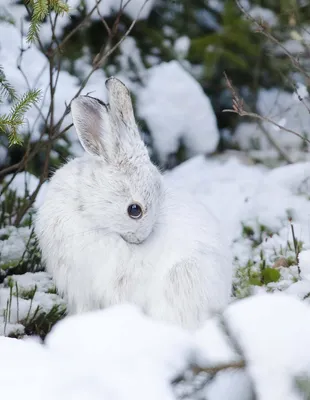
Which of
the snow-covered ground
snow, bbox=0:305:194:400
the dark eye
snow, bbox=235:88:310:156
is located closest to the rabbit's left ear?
the dark eye

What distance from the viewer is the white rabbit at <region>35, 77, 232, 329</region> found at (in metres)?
2.34

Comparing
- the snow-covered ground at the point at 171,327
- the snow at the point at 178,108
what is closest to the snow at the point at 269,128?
the snow-covered ground at the point at 171,327

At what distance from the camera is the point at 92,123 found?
2.44 m

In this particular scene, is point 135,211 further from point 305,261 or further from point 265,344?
point 265,344

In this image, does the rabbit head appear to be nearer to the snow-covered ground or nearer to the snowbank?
the snow-covered ground

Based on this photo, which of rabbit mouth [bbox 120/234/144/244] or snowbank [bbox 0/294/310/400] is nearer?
snowbank [bbox 0/294/310/400]

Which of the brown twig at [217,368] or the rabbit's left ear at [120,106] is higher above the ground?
the rabbit's left ear at [120,106]

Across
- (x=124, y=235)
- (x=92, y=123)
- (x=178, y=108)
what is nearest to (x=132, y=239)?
(x=124, y=235)

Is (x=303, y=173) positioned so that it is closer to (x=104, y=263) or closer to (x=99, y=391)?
(x=104, y=263)

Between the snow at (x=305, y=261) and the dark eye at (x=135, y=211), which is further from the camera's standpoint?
the dark eye at (x=135, y=211)

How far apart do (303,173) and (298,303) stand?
3.31 metres

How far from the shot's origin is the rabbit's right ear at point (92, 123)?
242cm

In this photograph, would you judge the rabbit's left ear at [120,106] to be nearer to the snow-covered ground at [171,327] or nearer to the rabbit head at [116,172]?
the rabbit head at [116,172]

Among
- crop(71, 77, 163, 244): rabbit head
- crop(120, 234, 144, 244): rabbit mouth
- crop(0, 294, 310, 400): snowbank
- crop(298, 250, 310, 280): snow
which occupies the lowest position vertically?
crop(298, 250, 310, 280): snow
